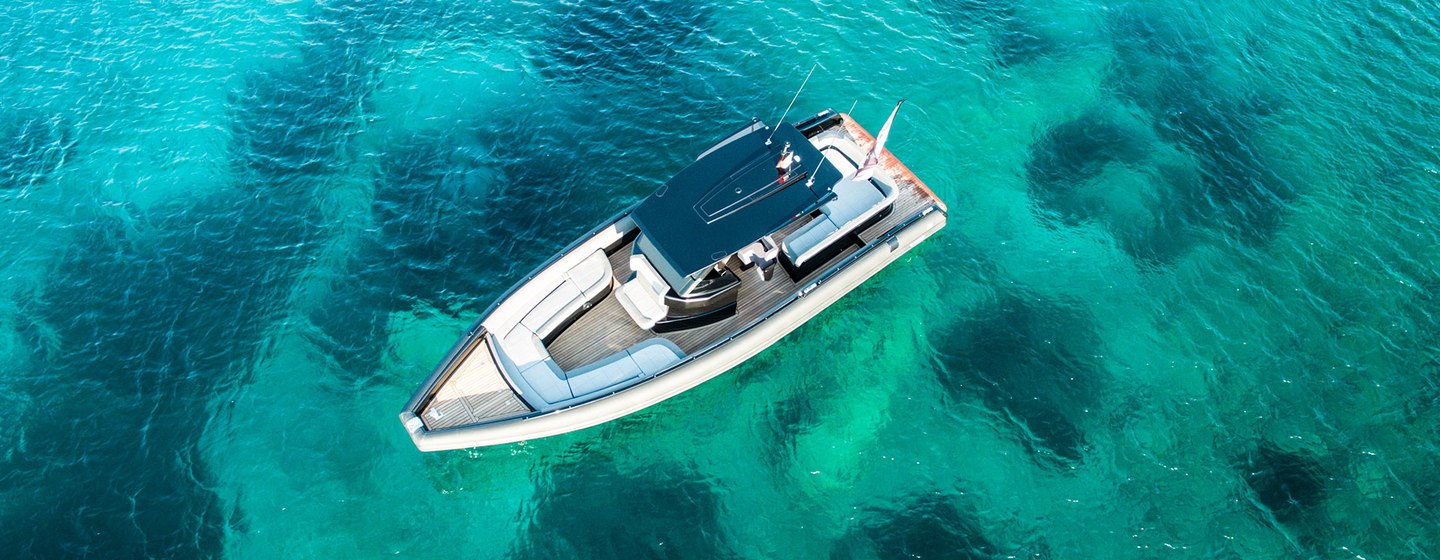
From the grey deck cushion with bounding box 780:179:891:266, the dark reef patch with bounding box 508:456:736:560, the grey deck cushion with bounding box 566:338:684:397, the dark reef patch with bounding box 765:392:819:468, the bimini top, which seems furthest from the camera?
the grey deck cushion with bounding box 780:179:891:266

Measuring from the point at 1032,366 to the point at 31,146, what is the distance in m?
53.6

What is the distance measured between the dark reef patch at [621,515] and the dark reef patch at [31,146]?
3423 cm

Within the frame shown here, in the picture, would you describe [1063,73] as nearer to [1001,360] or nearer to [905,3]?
[905,3]

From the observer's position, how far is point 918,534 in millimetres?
31125

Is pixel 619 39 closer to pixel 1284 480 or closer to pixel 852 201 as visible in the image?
pixel 852 201

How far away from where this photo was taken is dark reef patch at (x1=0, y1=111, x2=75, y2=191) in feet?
141

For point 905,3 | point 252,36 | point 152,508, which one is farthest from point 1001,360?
point 252,36

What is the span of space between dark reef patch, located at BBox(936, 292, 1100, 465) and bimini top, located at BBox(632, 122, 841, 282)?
31.1ft

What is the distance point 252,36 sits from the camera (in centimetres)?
4956

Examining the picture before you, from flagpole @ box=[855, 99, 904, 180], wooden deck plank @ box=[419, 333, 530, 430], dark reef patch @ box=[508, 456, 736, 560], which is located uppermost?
flagpole @ box=[855, 99, 904, 180]

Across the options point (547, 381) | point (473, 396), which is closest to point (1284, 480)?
point (547, 381)

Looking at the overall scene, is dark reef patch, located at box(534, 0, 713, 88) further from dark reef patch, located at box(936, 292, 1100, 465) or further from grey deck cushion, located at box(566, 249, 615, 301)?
dark reef patch, located at box(936, 292, 1100, 465)

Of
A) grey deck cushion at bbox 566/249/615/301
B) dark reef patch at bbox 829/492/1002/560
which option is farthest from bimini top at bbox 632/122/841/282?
dark reef patch at bbox 829/492/1002/560

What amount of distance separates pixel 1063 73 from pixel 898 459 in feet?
88.1
